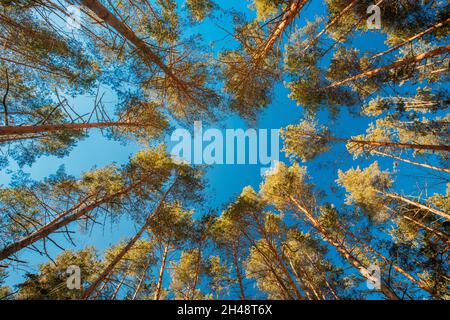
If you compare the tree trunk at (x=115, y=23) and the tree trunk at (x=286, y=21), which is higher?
the tree trunk at (x=286, y=21)

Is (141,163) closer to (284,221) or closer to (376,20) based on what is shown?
(284,221)

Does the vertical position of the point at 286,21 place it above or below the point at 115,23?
above

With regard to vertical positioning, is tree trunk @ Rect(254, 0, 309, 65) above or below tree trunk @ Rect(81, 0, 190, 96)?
above

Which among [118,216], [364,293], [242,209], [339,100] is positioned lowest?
[364,293]

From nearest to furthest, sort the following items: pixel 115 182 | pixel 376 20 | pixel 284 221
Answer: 1. pixel 376 20
2. pixel 115 182
3. pixel 284 221

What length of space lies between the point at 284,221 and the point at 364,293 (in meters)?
4.63

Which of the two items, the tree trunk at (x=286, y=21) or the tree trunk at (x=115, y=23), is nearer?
the tree trunk at (x=115, y=23)

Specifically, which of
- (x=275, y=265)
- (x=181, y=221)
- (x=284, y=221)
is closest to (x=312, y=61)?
(x=284, y=221)

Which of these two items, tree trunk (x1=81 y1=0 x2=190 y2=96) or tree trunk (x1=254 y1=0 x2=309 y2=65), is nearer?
tree trunk (x1=81 y1=0 x2=190 y2=96)

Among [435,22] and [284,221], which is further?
[284,221]

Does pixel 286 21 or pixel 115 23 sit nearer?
pixel 115 23

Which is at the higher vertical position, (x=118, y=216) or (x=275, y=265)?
(x=118, y=216)

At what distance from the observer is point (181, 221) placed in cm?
1034
